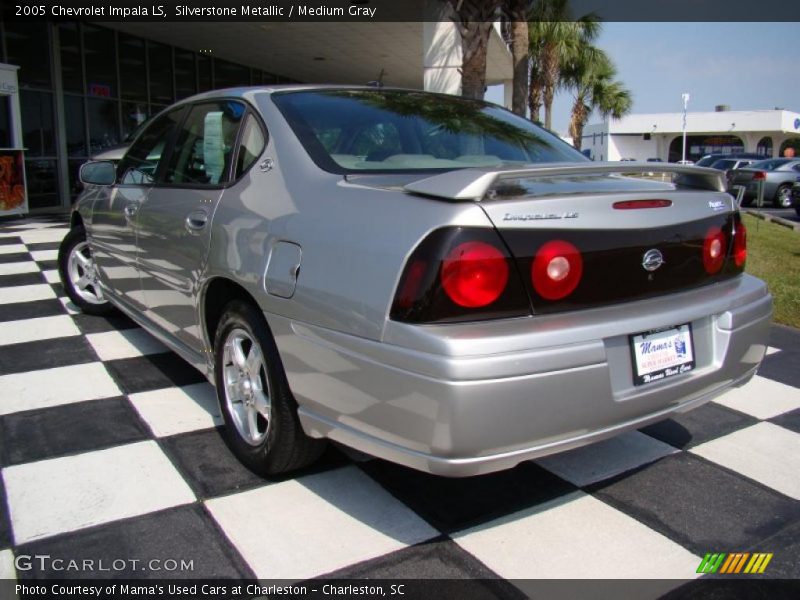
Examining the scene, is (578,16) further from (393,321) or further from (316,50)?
(393,321)

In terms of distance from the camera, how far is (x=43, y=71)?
12.2 metres

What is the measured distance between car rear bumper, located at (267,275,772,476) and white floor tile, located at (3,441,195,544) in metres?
0.70

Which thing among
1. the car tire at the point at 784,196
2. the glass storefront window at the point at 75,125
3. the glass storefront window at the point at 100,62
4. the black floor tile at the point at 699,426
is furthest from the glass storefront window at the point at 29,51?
the car tire at the point at 784,196

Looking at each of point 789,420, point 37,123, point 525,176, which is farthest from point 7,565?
point 37,123

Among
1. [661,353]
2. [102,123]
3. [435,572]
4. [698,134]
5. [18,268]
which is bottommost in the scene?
[435,572]

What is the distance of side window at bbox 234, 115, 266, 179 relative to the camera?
2582mm

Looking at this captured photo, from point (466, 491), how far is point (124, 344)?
264cm

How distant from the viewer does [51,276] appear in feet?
20.2

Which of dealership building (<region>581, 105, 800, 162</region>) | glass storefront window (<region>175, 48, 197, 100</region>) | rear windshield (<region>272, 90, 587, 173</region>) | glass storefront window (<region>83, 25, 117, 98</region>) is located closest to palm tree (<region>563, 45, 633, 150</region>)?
glass storefront window (<region>175, 48, 197, 100</region>)

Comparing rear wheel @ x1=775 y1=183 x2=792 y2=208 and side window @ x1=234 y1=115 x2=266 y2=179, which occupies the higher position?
side window @ x1=234 y1=115 x2=266 y2=179

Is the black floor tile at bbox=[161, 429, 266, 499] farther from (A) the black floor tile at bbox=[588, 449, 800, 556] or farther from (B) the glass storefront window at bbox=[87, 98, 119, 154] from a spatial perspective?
(B) the glass storefront window at bbox=[87, 98, 119, 154]

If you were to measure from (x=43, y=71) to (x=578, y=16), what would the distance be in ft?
47.3

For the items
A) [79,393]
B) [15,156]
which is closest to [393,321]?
[79,393]

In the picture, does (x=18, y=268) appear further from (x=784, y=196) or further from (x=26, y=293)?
(x=784, y=196)
